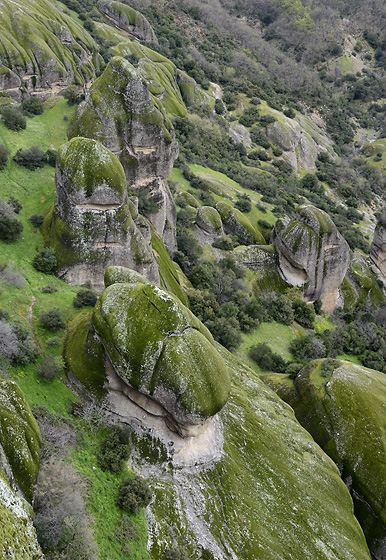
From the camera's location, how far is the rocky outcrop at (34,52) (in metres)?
42.2

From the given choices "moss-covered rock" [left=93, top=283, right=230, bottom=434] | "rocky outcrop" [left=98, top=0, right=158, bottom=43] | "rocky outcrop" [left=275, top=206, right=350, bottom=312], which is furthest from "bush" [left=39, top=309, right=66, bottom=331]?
"rocky outcrop" [left=98, top=0, right=158, bottom=43]

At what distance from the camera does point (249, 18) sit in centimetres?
14212

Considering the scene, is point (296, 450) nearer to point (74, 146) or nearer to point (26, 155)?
point (74, 146)

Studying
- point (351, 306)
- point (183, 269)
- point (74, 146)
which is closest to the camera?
point (74, 146)

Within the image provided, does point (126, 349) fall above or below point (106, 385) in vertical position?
above

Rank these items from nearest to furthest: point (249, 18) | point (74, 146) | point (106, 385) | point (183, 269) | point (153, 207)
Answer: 1. point (106, 385)
2. point (74, 146)
3. point (153, 207)
4. point (183, 269)
5. point (249, 18)

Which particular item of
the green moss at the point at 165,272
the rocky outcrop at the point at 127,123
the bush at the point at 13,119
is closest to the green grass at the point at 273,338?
the green moss at the point at 165,272

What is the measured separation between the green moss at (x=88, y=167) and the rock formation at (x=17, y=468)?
46.1ft

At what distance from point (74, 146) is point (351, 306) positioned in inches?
1547

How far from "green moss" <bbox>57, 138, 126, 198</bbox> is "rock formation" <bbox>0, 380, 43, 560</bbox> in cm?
1404

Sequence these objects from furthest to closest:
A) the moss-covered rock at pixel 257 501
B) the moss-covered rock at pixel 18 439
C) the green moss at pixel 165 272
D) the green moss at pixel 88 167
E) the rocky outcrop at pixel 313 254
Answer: the rocky outcrop at pixel 313 254 < the green moss at pixel 165 272 < the green moss at pixel 88 167 < the moss-covered rock at pixel 257 501 < the moss-covered rock at pixel 18 439

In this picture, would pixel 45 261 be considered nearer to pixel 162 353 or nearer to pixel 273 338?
pixel 162 353

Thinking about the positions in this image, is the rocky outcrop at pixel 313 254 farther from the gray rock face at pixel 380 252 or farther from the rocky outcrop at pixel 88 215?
the rocky outcrop at pixel 88 215

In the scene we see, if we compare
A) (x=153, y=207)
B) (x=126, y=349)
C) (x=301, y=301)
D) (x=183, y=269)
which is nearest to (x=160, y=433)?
(x=126, y=349)
